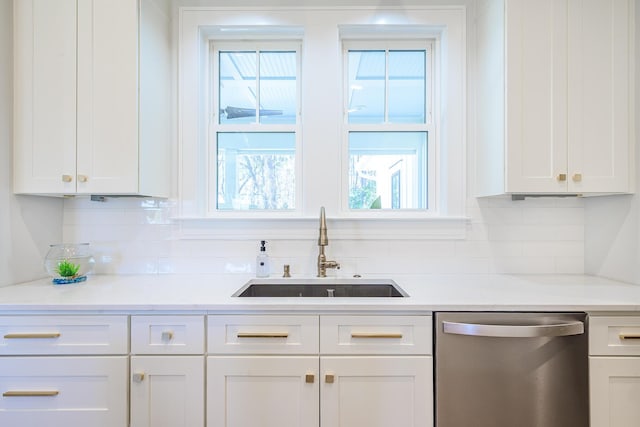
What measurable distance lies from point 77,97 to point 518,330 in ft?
7.55

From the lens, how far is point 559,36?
1.58m

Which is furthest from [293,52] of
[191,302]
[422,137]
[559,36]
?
[191,302]

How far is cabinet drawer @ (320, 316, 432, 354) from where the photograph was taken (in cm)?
130

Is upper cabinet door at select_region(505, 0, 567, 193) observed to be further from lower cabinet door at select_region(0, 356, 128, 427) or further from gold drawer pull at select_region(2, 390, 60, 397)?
gold drawer pull at select_region(2, 390, 60, 397)

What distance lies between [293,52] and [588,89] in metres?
1.67

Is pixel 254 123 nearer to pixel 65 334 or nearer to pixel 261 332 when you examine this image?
pixel 261 332

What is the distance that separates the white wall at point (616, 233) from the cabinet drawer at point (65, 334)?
2.47 metres

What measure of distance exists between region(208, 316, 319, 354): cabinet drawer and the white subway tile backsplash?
24.8 inches

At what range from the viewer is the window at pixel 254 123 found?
6.75 ft

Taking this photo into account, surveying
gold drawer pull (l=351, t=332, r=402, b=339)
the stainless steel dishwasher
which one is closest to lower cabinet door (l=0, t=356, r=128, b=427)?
gold drawer pull (l=351, t=332, r=402, b=339)

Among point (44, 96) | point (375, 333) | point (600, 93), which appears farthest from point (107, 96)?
point (600, 93)

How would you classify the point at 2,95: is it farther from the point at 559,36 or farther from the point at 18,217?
the point at 559,36

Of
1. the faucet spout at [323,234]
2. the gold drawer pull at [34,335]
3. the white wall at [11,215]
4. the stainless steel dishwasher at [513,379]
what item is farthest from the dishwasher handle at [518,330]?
the white wall at [11,215]

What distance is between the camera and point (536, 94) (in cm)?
159
